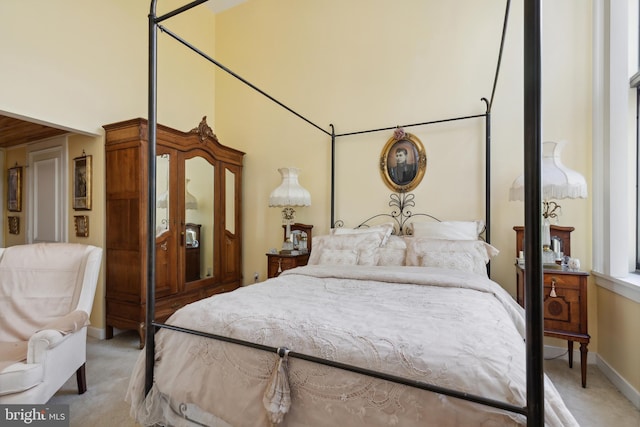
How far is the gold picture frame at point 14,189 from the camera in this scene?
163 inches

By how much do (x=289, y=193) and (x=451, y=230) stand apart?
1644 millimetres

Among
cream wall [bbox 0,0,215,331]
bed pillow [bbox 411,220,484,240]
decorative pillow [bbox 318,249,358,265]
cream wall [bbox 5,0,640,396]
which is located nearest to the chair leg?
cream wall [bbox 0,0,215,331]

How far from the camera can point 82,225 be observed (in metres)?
3.27

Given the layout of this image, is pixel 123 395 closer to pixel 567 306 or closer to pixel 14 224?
pixel 567 306

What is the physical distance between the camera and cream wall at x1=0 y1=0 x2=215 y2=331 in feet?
8.69

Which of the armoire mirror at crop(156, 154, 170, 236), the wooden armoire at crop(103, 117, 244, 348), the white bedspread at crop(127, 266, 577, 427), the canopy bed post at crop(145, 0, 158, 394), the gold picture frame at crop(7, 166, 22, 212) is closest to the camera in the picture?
the white bedspread at crop(127, 266, 577, 427)

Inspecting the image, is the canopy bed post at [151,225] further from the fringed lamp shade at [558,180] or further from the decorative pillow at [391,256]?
the fringed lamp shade at [558,180]

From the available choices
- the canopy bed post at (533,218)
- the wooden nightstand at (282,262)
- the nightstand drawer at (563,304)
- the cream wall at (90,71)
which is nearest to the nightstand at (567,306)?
the nightstand drawer at (563,304)

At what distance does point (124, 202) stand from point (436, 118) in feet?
10.4

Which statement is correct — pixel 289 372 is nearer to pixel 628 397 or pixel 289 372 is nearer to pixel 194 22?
pixel 628 397

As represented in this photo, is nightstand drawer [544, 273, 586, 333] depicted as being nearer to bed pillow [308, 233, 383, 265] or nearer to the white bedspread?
the white bedspread

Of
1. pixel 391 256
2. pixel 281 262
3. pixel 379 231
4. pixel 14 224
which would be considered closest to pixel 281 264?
pixel 281 262

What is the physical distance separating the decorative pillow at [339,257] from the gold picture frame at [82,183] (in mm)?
2471

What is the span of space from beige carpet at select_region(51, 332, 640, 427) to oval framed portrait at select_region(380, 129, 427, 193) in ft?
6.30
